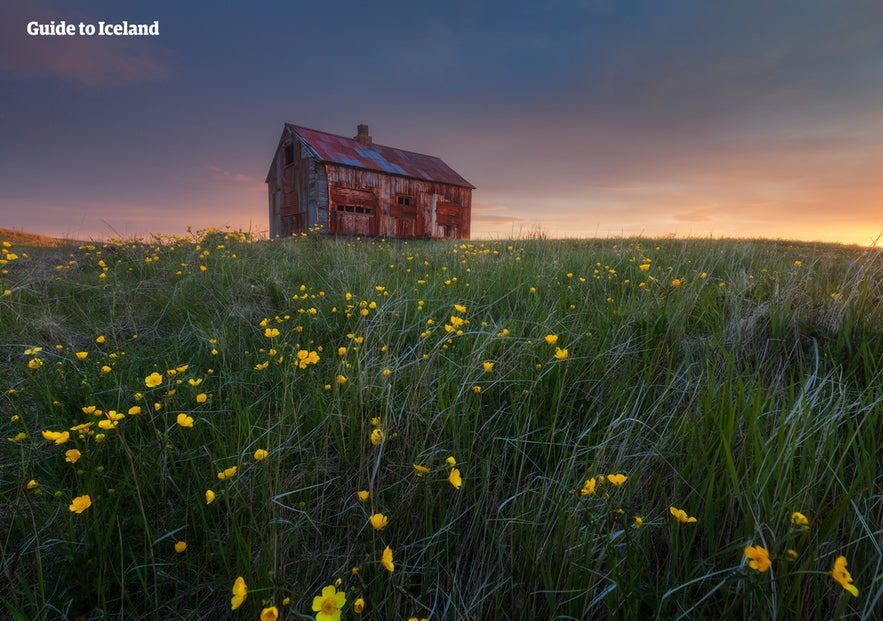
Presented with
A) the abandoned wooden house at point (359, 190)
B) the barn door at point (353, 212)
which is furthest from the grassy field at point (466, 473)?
the barn door at point (353, 212)

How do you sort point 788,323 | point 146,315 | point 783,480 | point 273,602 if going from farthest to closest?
point 146,315 → point 788,323 → point 783,480 → point 273,602

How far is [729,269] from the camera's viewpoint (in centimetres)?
465

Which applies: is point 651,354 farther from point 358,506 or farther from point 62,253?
point 62,253

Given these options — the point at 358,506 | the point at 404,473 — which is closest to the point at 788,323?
the point at 404,473

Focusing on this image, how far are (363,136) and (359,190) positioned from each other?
16.8 feet

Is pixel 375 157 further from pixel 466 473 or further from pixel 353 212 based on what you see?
pixel 466 473

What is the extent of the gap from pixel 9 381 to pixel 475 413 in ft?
9.94

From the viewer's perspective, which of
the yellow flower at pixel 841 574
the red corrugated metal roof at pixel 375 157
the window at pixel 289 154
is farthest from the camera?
the window at pixel 289 154

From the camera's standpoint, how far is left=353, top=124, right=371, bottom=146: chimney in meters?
21.4

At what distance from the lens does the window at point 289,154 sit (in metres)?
18.9

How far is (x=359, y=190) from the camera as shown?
18.3 meters

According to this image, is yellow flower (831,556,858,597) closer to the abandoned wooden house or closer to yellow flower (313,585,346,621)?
yellow flower (313,585,346,621)

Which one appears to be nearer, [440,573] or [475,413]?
[440,573]

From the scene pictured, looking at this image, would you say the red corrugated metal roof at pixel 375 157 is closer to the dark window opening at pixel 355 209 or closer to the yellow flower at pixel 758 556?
the dark window opening at pixel 355 209
